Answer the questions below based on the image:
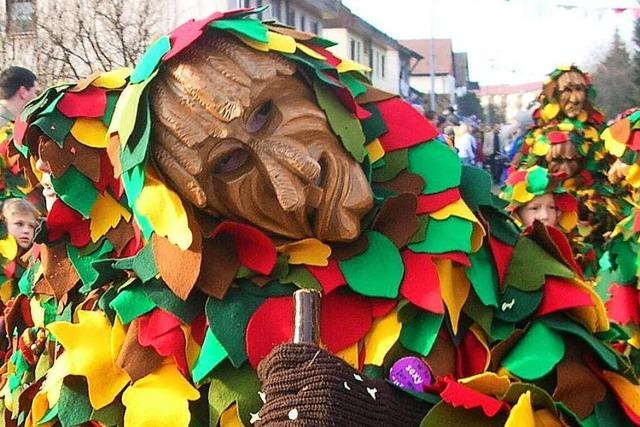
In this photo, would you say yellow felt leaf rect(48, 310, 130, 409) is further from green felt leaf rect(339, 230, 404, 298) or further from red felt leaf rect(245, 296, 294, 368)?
green felt leaf rect(339, 230, 404, 298)

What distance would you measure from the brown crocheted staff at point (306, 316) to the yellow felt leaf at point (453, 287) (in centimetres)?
30

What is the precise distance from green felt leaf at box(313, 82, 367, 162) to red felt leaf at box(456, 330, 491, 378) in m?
0.37

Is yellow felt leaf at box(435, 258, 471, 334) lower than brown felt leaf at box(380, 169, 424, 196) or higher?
lower

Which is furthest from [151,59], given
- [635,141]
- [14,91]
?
[14,91]

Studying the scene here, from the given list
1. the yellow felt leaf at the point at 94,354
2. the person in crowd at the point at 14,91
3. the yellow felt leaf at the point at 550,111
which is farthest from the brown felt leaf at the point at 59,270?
the yellow felt leaf at the point at 550,111

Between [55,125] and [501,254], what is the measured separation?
1135mm

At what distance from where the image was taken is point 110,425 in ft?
6.38

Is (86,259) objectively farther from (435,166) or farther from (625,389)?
(625,389)

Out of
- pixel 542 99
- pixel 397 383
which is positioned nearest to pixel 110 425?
pixel 397 383

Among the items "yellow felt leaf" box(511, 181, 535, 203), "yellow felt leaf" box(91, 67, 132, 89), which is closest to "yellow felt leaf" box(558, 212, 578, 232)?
"yellow felt leaf" box(511, 181, 535, 203)

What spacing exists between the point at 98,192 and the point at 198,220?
2.55ft

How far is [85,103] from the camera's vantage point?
8.33 feet

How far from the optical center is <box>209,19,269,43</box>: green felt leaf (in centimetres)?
180

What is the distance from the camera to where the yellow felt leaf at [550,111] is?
691 cm
